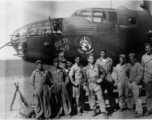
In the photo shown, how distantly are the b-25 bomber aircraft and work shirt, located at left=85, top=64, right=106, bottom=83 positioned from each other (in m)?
1.01

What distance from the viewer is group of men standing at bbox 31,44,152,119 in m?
5.69

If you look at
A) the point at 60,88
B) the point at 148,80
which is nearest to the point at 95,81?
the point at 60,88

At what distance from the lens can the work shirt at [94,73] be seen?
586 centimetres

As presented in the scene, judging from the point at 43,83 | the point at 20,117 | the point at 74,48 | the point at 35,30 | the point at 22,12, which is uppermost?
the point at 22,12

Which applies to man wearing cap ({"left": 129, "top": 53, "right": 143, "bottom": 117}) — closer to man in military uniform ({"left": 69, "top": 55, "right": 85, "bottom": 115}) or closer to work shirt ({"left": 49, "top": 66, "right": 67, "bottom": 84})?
man in military uniform ({"left": 69, "top": 55, "right": 85, "bottom": 115})

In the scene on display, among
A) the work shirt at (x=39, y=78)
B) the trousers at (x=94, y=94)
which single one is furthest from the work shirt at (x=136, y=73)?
the work shirt at (x=39, y=78)

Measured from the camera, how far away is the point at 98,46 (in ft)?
22.7

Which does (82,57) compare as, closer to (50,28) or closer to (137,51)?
(50,28)

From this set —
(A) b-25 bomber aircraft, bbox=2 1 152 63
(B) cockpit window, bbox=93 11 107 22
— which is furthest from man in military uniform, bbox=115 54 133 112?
(B) cockpit window, bbox=93 11 107 22

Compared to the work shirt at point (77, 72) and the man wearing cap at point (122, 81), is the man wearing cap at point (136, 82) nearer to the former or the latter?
the man wearing cap at point (122, 81)

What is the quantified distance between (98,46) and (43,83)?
7.82ft

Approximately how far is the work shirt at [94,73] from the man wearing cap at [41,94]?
126 centimetres

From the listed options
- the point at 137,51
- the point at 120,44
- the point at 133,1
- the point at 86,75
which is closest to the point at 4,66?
the point at 86,75

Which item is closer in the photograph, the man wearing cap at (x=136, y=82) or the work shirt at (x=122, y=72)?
the man wearing cap at (x=136, y=82)
